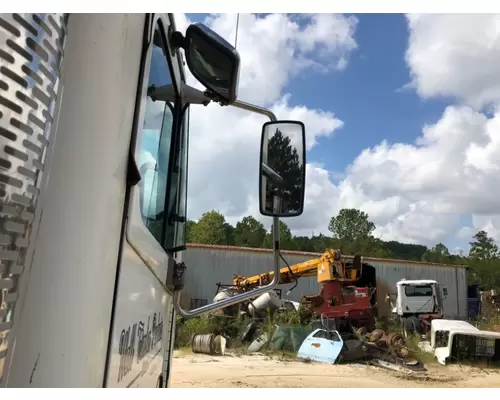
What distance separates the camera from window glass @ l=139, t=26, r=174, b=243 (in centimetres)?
149

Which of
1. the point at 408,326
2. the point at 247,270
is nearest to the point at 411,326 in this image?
the point at 408,326

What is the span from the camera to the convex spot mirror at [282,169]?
6.12 feet

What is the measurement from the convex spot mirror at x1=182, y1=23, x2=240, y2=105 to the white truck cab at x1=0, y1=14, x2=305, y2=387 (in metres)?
0.31

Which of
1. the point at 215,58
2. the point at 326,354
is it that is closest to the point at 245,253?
the point at 326,354

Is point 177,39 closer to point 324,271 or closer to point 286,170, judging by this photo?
point 286,170

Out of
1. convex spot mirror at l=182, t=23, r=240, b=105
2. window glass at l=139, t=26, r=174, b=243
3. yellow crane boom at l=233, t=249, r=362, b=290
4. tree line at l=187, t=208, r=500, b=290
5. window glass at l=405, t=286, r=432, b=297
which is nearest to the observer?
window glass at l=139, t=26, r=174, b=243

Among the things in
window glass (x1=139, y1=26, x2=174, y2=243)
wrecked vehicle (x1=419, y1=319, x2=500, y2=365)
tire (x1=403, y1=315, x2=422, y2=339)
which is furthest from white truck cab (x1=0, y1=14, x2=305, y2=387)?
tire (x1=403, y1=315, x2=422, y2=339)

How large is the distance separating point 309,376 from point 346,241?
38272mm

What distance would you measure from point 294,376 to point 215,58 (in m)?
8.19

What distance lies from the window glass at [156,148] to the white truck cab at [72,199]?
8.3 inches

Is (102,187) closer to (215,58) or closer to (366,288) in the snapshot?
(215,58)

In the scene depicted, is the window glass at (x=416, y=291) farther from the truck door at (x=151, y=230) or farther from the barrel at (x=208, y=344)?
the truck door at (x=151, y=230)

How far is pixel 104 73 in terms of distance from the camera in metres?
1.01

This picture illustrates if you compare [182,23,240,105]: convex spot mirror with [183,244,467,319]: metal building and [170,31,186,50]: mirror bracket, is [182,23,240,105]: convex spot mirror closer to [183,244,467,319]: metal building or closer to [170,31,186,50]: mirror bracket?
[170,31,186,50]: mirror bracket
